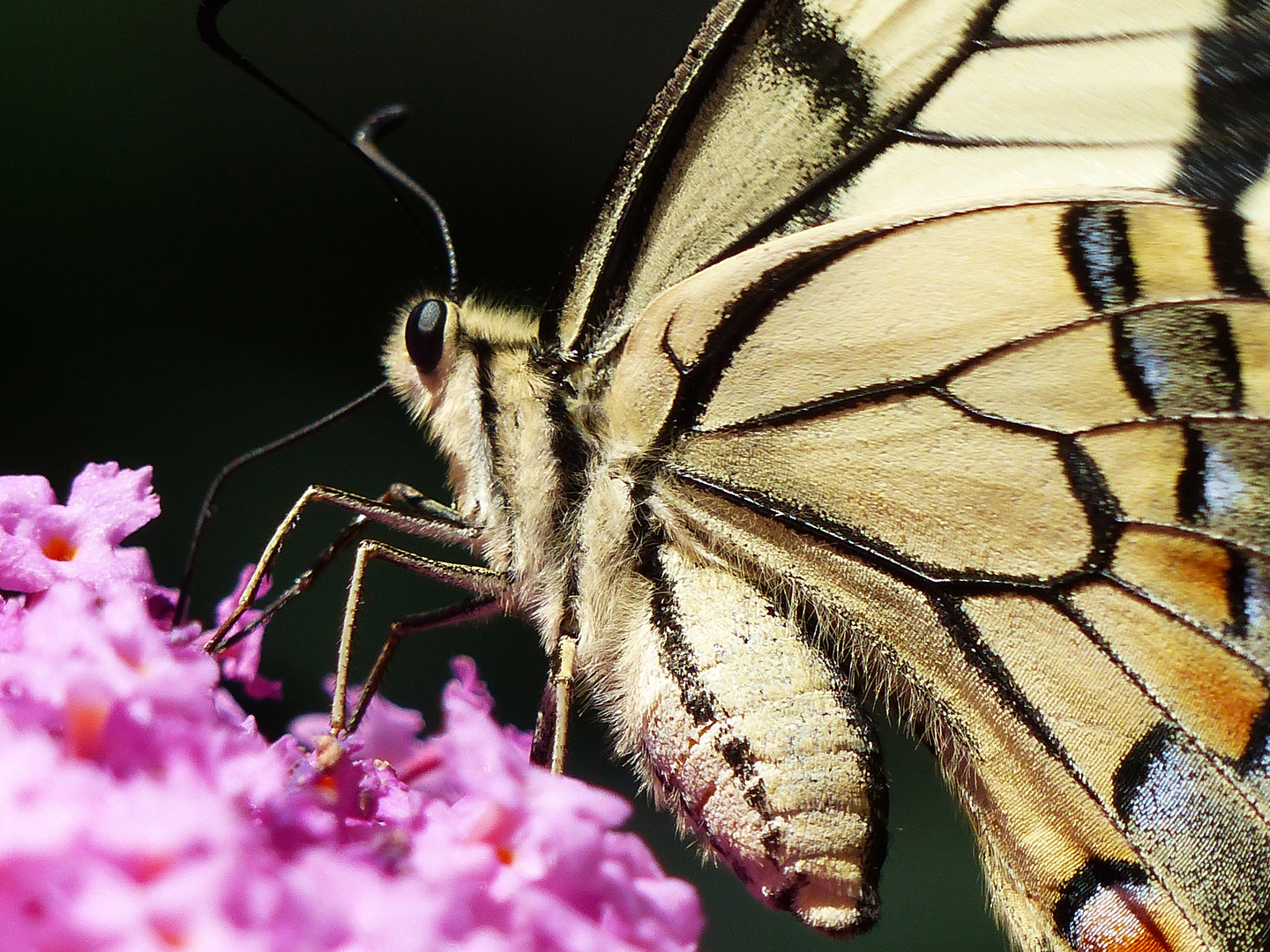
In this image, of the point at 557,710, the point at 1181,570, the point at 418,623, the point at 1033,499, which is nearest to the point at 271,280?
the point at 418,623

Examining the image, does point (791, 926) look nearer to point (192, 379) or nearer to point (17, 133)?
point (192, 379)

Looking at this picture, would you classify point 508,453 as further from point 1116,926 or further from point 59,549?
point 1116,926

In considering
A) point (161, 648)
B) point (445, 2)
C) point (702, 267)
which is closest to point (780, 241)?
point (702, 267)

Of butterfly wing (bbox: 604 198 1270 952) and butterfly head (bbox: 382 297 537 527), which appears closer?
butterfly wing (bbox: 604 198 1270 952)

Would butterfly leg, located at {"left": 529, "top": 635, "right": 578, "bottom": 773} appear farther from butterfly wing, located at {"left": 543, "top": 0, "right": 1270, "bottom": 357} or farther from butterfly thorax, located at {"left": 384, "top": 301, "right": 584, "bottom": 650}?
butterfly wing, located at {"left": 543, "top": 0, "right": 1270, "bottom": 357}

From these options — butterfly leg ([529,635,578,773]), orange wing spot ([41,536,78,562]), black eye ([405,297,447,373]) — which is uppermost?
black eye ([405,297,447,373])

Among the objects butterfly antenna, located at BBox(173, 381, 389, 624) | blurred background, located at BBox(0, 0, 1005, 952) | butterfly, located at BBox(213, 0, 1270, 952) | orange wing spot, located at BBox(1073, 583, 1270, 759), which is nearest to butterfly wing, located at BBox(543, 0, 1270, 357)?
butterfly, located at BBox(213, 0, 1270, 952)
